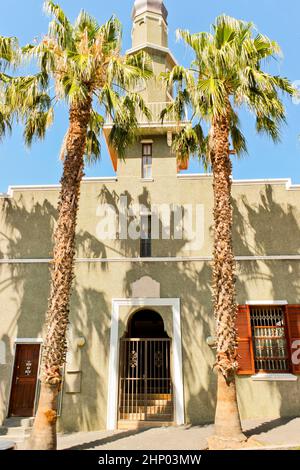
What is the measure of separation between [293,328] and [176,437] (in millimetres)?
5304

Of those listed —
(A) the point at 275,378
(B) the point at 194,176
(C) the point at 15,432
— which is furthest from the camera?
(B) the point at 194,176

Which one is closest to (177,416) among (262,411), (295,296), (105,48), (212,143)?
(262,411)

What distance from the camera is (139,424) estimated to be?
448 inches

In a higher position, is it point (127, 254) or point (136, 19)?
point (136, 19)

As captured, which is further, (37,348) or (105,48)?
(37,348)

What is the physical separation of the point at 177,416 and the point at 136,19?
20.4 m

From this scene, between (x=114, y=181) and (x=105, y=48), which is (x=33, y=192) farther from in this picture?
(x=105, y=48)

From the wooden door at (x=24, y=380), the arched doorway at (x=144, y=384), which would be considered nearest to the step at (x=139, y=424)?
the arched doorway at (x=144, y=384)

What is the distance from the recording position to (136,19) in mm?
19969

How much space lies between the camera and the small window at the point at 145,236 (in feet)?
43.8

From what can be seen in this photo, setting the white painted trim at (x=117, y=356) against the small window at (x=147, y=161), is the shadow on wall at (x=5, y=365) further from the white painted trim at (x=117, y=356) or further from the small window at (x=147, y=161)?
the small window at (x=147, y=161)

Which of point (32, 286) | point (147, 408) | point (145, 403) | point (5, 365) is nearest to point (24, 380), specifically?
point (5, 365)

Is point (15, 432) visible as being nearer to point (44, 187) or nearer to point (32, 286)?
point (32, 286)

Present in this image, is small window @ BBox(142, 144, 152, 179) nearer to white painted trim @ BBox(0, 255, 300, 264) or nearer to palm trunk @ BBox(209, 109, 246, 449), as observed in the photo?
white painted trim @ BBox(0, 255, 300, 264)
